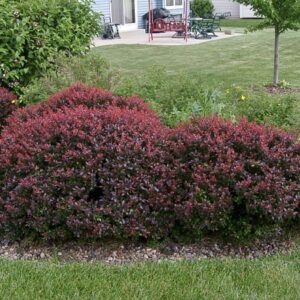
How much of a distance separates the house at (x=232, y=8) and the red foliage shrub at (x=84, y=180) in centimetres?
3075

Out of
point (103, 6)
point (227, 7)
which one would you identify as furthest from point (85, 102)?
point (227, 7)

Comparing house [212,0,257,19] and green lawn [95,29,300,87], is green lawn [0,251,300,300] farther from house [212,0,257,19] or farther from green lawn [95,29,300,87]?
house [212,0,257,19]

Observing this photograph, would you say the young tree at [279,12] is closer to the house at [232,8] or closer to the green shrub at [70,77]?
the green shrub at [70,77]

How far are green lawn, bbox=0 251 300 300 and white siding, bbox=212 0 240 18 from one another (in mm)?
31923

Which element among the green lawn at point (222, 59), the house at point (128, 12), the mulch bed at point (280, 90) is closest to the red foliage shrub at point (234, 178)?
→ the mulch bed at point (280, 90)

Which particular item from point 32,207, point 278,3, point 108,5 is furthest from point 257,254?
point 108,5

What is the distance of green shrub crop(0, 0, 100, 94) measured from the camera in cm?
680

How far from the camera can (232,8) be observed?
113 ft

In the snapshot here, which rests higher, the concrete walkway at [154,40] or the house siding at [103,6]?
the house siding at [103,6]

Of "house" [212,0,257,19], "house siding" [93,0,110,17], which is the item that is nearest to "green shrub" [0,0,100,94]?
"house siding" [93,0,110,17]

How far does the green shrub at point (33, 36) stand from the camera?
6797mm

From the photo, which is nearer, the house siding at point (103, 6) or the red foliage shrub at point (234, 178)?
the red foliage shrub at point (234, 178)

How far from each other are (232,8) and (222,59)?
20.4 metres

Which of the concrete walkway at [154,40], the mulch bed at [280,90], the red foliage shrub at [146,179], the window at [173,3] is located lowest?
the mulch bed at [280,90]
